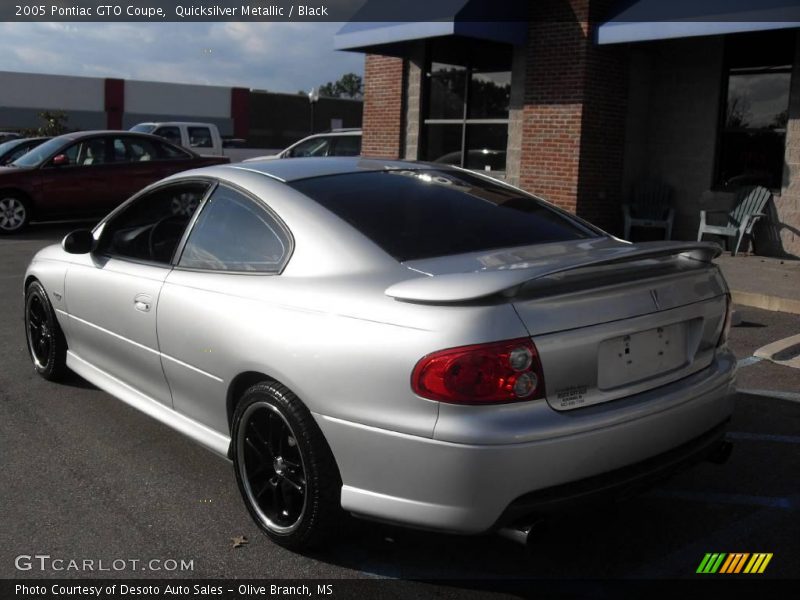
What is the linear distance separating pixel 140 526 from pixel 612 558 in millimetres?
2026

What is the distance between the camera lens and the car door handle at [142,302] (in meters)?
4.18

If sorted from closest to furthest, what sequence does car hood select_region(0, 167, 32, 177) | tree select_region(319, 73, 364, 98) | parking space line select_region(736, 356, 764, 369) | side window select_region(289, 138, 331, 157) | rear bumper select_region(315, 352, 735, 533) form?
rear bumper select_region(315, 352, 735, 533)
parking space line select_region(736, 356, 764, 369)
car hood select_region(0, 167, 32, 177)
side window select_region(289, 138, 331, 157)
tree select_region(319, 73, 364, 98)

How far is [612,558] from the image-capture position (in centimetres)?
340

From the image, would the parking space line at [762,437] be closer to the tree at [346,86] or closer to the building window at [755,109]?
the building window at [755,109]

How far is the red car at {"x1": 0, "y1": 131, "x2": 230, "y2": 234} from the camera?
14203mm

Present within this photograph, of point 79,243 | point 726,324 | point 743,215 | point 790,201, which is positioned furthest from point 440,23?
point 726,324

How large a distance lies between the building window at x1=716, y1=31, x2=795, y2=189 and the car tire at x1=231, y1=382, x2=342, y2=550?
32.8 feet

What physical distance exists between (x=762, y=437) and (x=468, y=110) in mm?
10217

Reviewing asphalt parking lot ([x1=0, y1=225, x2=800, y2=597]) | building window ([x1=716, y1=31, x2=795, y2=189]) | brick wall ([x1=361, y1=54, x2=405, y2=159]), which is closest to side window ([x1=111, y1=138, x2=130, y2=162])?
brick wall ([x1=361, y1=54, x2=405, y2=159])

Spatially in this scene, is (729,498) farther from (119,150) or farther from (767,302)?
(119,150)

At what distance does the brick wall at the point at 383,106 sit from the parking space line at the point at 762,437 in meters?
10.9

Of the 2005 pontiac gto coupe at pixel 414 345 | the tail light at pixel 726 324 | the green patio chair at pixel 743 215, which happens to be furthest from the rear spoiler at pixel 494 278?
the green patio chair at pixel 743 215

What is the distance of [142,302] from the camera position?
4238 mm

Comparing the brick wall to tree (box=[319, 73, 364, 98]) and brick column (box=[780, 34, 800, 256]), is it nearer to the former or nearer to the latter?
brick column (box=[780, 34, 800, 256])
